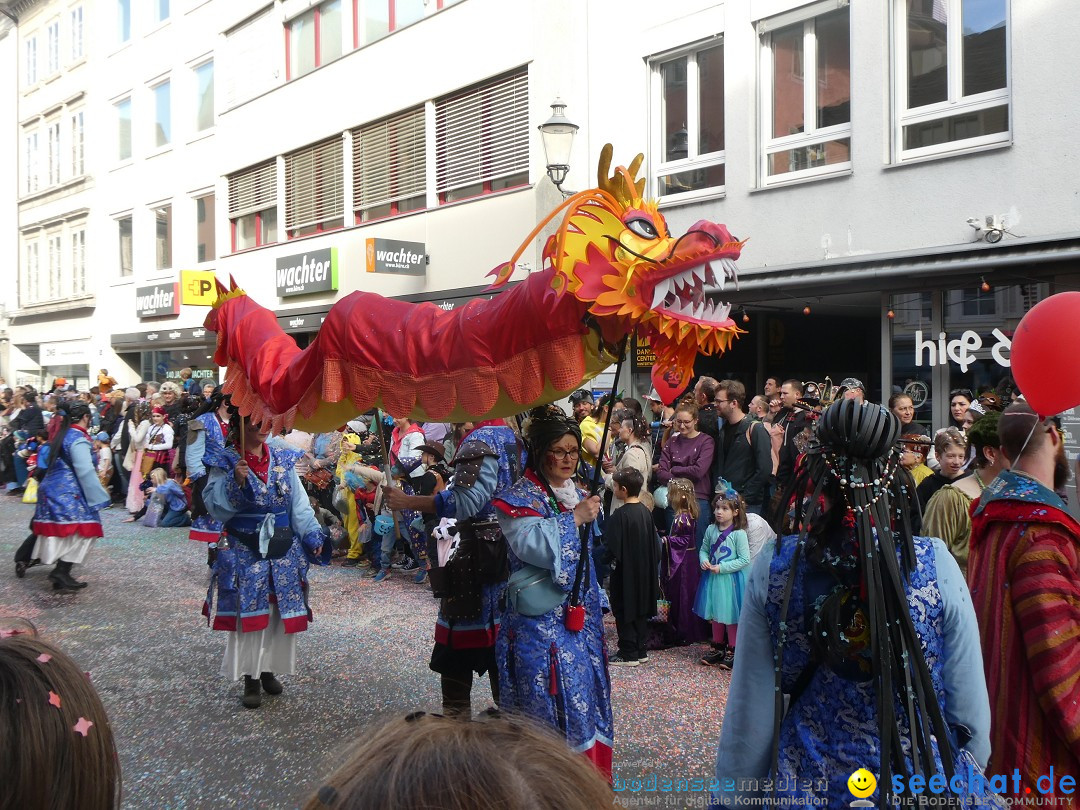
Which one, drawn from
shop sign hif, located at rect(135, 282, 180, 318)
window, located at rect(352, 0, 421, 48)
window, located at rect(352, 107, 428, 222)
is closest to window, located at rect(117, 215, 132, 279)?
shop sign hif, located at rect(135, 282, 180, 318)

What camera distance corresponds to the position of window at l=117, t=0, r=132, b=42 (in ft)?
76.7

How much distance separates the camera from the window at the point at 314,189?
16.8 m

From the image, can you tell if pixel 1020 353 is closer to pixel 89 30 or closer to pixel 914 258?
pixel 914 258

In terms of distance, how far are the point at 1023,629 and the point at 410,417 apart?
8.20 feet

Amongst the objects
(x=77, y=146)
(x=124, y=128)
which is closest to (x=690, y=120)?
(x=124, y=128)

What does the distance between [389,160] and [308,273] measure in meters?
3.02

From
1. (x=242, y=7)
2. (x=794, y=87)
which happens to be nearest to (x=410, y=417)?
(x=794, y=87)

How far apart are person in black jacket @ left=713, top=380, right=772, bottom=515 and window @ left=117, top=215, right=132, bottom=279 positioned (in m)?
20.6

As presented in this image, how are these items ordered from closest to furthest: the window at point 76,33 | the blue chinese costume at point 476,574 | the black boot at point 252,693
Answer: the blue chinese costume at point 476,574 < the black boot at point 252,693 < the window at point 76,33

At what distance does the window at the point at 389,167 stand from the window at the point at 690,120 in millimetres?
4985

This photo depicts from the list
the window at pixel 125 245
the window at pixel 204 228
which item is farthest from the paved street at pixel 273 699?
the window at pixel 125 245

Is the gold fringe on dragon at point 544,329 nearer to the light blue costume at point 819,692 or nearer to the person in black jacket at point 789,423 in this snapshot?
the light blue costume at point 819,692

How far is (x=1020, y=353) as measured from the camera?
3.30 meters

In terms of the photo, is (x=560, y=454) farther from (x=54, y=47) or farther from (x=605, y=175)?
(x=54, y=47)
